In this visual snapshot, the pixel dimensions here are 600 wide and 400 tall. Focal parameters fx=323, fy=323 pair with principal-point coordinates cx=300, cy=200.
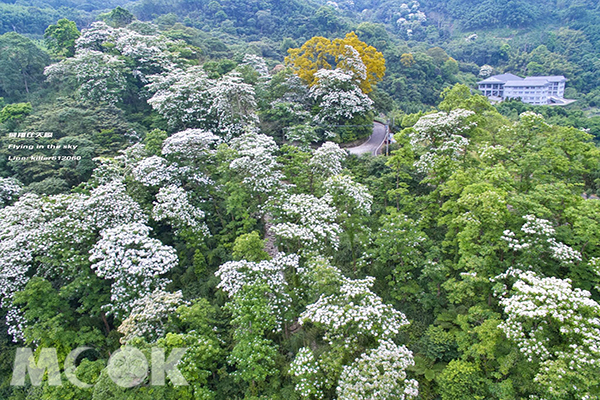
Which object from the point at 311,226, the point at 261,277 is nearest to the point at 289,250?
the point at 311,226

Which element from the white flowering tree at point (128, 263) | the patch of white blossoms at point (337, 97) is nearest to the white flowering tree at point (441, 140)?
the patch of white blossoms at point (337, 97)

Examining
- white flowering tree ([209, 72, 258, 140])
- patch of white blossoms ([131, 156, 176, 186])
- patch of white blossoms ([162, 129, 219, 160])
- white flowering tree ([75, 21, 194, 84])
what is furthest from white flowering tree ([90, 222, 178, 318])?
white flowering tree ([75, 21, 194, 84])

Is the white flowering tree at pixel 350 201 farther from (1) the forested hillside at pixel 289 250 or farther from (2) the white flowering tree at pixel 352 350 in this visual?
(2) the white flowering tree at pixel 352 350

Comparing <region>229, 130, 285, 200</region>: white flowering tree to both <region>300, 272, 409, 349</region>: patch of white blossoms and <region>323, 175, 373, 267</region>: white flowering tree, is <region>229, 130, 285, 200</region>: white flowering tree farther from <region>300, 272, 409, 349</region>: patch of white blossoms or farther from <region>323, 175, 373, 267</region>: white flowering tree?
<region>300, 272, 409, 349</region>: patch of white blossoms

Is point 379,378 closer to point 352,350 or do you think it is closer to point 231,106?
point 352,350

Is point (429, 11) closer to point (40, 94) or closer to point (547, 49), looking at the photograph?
point (547, 49)
